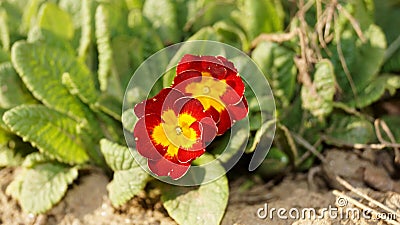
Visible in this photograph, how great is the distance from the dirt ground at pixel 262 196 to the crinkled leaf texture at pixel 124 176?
129 millimetres

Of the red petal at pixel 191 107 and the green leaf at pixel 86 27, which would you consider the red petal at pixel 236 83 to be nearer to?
the red petal at pixel 191 107

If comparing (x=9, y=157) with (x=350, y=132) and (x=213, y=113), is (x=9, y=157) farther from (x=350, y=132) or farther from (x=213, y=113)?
(x=350, y=132)

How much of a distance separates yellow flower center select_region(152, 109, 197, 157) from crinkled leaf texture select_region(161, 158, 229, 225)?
181mm

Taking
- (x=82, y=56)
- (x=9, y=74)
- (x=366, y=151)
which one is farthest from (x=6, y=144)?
(x=366, y=151)

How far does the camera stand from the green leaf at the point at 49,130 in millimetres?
1836

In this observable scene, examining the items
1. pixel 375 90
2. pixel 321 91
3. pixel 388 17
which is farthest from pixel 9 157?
pixel 388 17

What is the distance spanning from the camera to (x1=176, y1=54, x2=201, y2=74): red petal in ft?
5.66

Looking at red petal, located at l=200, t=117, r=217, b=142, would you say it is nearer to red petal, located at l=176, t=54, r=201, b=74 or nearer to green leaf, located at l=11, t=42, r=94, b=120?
red petal, located at l=176, t=54, r=201, b=74

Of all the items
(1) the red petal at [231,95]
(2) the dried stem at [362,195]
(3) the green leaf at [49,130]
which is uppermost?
(1) the red petal at [231,95]

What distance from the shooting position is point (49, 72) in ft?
6.64

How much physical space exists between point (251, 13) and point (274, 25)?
0.12 m

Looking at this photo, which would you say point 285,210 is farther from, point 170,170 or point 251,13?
point 251,13

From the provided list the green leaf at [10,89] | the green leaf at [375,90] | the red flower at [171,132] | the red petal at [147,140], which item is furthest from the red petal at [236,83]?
the green leaf at [10,89]

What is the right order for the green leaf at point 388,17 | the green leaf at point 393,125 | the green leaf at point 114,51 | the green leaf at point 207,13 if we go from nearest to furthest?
the green leaf at point 114,51 → the green leaf at point 393,125 → the green leaf at point 207,13 → the green leaf at point 388,17
